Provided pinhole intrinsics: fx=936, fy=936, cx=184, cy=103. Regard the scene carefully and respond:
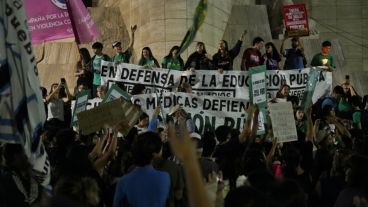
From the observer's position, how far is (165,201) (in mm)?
7090

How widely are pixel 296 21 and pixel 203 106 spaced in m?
5.27

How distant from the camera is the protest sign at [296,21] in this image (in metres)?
18.4

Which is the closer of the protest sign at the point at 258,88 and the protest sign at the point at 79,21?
the protest sign at the point at 258,88

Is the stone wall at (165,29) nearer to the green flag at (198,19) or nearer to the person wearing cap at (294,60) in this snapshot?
the person wearing cap at (294,60)

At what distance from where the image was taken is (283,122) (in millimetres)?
11742

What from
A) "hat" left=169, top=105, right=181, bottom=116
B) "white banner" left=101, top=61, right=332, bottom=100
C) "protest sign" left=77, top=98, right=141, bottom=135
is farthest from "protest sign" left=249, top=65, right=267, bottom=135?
"protest sign" left=77, top=98, right=141, bottom=135

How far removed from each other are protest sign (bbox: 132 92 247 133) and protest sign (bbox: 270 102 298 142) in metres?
2.29

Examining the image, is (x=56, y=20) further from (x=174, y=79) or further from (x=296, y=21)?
(x=296, y=21)

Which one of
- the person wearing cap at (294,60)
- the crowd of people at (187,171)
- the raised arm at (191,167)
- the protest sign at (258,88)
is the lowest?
the crowd of people at (187,171)

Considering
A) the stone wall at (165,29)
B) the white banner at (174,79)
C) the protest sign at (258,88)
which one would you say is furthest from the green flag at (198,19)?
the stone wall at (165,29)

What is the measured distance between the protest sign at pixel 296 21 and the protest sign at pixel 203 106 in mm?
4358

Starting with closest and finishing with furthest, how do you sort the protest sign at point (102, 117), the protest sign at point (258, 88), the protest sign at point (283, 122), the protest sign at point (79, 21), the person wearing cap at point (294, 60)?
the protest sign at point (102, 117) < the protest sign at point (283, 122) < the protest sign at point (258, 88) < the protest sign at point (79, 21) < the person wearing cap at point (294, 60)

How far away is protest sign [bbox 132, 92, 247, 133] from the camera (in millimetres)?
14125

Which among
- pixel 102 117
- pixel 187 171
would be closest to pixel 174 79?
pixel 102 117
